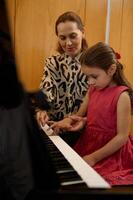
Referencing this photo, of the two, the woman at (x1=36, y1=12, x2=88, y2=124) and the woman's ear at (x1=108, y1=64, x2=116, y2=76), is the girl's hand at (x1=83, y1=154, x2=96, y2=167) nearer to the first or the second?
the woman's ear at (x1=108, y1=64, x2=116, y2=76)

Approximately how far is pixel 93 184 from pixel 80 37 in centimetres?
122

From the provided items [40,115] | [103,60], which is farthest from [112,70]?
[40,115]

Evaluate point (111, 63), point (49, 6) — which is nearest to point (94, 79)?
point (111, 63)

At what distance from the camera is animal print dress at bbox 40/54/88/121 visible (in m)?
1.81

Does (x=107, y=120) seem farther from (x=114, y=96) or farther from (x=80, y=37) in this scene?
(x=80, y=37)

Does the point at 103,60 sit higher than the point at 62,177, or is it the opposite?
the point at 103,60

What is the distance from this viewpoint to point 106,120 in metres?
1.33

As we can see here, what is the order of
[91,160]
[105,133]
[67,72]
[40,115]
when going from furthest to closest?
[67,72] < [105,133] < [91,160] < [40,115]

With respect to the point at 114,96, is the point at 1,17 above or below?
above

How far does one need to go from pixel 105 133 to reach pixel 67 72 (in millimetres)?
621

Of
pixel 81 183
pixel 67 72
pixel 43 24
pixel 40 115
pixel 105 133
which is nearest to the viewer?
pixel 81 183

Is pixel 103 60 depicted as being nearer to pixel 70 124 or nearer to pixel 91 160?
pixel 70 124

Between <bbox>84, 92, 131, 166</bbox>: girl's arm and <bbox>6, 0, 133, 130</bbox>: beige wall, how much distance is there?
1.24m

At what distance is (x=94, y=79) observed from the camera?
1.36m
